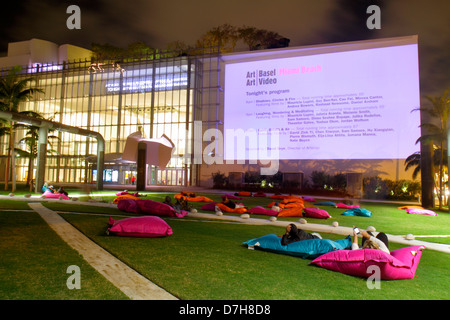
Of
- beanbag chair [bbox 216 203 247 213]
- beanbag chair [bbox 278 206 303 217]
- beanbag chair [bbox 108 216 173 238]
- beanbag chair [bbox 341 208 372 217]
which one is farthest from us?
beanbag chair [bbox 341 208 372 217]

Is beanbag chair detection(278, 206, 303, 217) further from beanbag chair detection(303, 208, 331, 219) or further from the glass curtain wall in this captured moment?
the glass curtain wall

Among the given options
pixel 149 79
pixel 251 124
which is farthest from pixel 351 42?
pixel 149 79

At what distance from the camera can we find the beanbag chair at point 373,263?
5.62 metres

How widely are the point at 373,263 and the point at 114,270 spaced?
4.35 metres

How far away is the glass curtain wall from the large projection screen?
39.6ft

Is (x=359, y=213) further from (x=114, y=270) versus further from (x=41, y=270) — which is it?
(x=41, y=270)

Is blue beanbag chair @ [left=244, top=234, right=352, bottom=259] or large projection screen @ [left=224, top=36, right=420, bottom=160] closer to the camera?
blue beanbag chair @ [left=244, top=234, right=352, bottom=259]

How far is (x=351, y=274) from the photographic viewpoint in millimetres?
5910

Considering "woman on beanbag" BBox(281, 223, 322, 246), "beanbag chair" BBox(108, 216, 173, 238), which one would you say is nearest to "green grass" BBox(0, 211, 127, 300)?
"beanbag chair" BBox(108, 216, 173, 238)

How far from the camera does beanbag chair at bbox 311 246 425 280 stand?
5.62 metres
